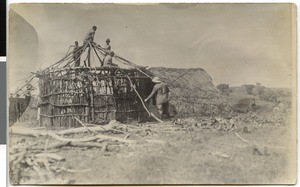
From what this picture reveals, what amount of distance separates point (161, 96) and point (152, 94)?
0.02 metres

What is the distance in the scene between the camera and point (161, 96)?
1094 mm

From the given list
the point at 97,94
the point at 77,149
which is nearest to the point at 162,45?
the point at 97,94

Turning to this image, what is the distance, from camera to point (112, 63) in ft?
3.58

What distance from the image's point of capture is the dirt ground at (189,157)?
1.08 metres

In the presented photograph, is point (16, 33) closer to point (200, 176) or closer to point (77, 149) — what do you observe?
point (77, 149)

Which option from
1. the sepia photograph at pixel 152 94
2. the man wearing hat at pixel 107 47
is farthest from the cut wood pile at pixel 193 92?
the man wearing hat at pixel 107 47

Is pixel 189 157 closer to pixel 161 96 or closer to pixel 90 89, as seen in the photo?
pixel 161 96

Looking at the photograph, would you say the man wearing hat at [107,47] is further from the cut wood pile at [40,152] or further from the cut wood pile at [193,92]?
the cut wood pile at [40,152]

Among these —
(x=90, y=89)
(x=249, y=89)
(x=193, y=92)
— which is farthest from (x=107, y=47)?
(x=249, y=89)

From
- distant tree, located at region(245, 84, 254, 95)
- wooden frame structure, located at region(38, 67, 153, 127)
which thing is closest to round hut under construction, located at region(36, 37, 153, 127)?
wooden frame structure, located at region(38, 67, 153, 127)

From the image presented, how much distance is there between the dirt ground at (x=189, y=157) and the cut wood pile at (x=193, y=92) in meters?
0.03

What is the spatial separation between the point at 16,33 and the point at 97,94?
0.81ft

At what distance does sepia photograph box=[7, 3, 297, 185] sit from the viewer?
42.6 inches

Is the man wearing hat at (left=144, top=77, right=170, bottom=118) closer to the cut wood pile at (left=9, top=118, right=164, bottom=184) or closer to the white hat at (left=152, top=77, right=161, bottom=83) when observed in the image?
the white hat at (left=152, top=77, right=161, bottom=83)
